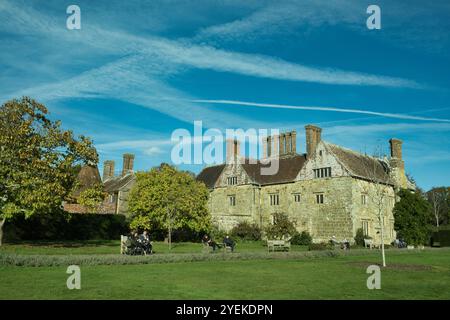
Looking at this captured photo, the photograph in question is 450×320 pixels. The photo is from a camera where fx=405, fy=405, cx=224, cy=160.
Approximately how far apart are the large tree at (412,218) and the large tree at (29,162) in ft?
112

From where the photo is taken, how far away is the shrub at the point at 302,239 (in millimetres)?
41719

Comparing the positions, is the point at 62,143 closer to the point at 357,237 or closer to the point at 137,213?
the point at 137,213

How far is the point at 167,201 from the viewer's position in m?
37.8

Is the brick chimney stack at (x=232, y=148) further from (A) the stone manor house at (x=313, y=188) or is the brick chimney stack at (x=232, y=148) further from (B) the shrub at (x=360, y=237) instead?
(B) the shrub at (x=360, y=237)

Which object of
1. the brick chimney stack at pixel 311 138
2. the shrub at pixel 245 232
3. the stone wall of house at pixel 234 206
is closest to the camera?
the shrub at pixel 245 232

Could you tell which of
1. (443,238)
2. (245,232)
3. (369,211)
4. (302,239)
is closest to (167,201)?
(245,232)

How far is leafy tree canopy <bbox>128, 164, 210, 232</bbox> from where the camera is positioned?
38.8 meters

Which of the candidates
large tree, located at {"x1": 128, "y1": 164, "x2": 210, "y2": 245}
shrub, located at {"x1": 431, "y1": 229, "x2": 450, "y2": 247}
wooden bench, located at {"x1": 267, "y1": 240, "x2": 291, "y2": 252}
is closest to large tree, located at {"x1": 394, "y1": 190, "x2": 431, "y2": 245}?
shrub, located at {"x1": 431, "y1": 229, "x2": 450, "y2": 247}

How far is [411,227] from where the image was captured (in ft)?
141

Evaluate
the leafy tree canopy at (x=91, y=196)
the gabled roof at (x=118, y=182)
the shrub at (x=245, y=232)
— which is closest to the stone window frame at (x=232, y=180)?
the shrub at (x=245, y=232)

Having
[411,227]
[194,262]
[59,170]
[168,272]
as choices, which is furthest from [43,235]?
[411,227]

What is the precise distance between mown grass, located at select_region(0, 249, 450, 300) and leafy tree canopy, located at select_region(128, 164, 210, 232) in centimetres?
2218

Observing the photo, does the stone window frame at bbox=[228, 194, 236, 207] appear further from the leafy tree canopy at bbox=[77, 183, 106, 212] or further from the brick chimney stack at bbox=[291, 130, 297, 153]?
the leafy tree canopy at bbox=[77, 183, 106, 212]

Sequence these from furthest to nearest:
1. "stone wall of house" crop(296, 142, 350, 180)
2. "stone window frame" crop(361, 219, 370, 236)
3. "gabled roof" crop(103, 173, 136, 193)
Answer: "gabled roof" crop(103, 173, 136, 193) < "stone wall of house" crop(296, 142, 350, 180) < "stone window frame" crop(361, 219, 370, 236)
